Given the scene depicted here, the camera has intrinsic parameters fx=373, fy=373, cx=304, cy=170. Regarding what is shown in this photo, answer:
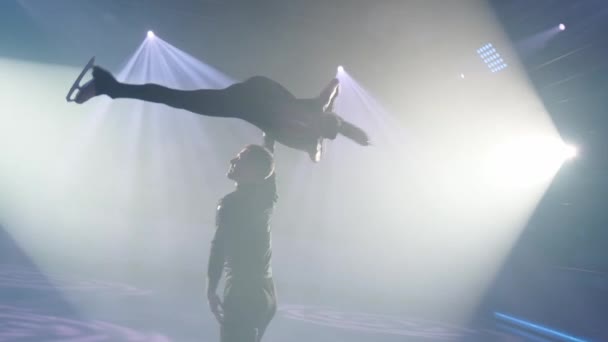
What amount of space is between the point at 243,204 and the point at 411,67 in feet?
18.1

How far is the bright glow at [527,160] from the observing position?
5.81 meters

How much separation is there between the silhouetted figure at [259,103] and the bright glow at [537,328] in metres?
6.24

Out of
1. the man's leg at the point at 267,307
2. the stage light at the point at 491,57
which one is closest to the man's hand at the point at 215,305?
the man's leg at the point at 267,307

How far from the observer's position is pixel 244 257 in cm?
174

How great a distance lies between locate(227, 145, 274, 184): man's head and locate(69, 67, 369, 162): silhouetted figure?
133 millimetres

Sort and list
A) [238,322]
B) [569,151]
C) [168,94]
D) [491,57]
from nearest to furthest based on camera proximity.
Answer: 1. [168,94]
2. [238,322]
3. [491,57]
4. [569,151]

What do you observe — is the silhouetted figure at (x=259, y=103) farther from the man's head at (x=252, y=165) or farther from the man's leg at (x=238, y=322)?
the man's leg at (x=238, y=322)

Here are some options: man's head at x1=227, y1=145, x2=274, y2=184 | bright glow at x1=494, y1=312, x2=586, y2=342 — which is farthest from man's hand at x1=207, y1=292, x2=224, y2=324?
bright glow at x1=494, y1=312, x2=586, y2=342

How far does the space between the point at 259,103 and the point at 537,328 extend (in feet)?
23.1

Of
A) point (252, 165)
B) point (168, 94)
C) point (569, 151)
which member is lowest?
point (252, 165)

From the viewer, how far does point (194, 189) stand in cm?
797

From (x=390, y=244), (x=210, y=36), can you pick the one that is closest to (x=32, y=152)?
(x=210, y=36)

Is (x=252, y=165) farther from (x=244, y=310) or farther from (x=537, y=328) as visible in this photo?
(x=537, y=328)

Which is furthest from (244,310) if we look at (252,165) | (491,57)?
(491,57)
